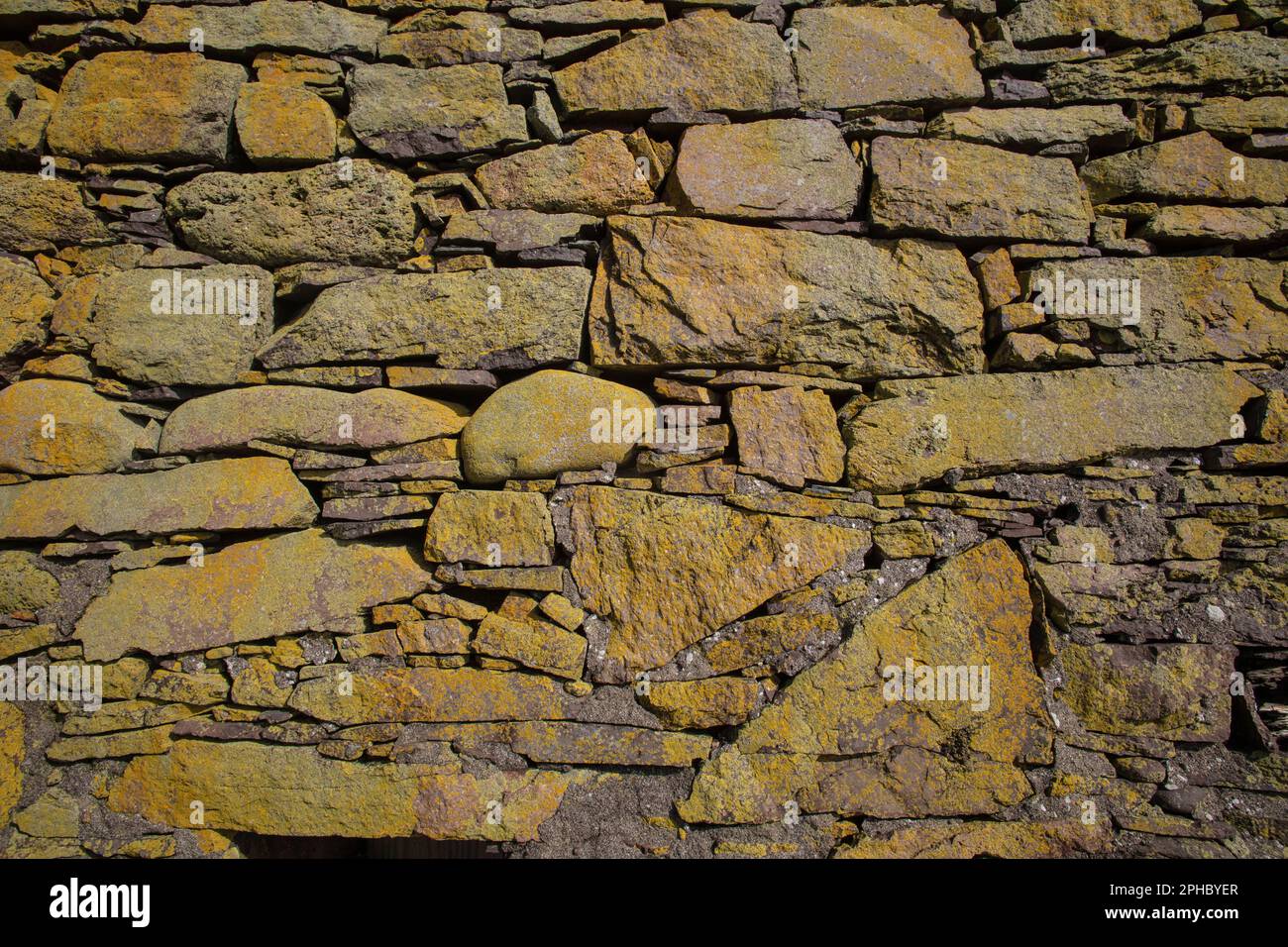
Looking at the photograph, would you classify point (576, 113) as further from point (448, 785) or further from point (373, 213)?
point (448, 785)

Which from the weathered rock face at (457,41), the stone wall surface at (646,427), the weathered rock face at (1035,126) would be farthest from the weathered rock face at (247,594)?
the weathered rock face at (1035,126)

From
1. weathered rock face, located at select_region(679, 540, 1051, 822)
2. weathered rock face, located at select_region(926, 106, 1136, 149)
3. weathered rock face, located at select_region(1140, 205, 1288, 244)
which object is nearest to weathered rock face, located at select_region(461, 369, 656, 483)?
weathered rock face, located at select_region(679, 540, 1051, 822)

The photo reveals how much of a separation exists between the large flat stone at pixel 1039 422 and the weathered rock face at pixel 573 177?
139cm

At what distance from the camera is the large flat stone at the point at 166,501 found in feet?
9.07

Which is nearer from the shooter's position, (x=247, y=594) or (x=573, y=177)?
(x=247, y=594)

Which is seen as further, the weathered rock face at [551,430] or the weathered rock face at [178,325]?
the weathered rock face at [178,325]

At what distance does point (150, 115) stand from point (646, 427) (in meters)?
2.53

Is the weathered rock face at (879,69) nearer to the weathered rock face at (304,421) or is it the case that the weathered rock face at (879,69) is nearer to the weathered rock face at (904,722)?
the weathered rock face at (904,722)

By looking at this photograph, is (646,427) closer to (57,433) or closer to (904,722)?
(904,722)

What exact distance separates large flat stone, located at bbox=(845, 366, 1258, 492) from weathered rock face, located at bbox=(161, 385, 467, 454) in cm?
179

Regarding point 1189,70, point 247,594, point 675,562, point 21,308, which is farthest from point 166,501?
point 1189,70

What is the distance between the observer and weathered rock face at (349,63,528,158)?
2945 millimetres

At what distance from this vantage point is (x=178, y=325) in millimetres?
2906

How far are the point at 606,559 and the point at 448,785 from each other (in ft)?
3.41
